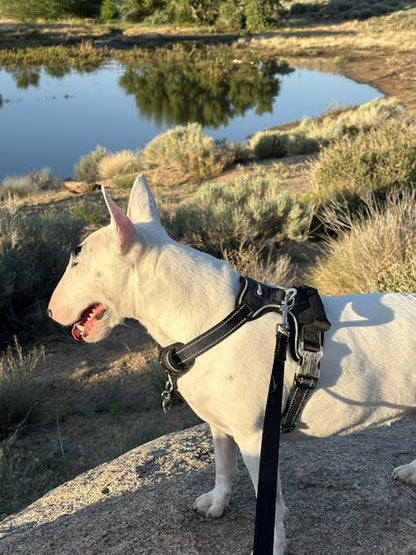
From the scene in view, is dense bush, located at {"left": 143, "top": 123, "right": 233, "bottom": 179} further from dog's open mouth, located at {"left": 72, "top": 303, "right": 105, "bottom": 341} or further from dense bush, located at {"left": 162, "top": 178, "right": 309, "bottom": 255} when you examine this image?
dog's open mouth, located at {"left": 72, "top": 303, "right": 105, "bottom": 341}

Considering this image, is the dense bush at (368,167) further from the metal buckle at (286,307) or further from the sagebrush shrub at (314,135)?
the metal buckle at (286,307)

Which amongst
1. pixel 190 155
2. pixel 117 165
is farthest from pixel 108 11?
pixel 190 155

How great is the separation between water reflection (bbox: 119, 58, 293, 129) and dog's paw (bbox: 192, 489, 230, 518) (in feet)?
93.8

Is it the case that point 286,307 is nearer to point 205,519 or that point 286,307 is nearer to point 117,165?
point 205,519

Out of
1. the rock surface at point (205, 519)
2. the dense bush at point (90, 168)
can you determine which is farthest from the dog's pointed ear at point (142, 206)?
the dense bush at point (90, 168)

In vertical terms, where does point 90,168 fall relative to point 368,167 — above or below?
below

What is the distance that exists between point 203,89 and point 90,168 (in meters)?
19.2

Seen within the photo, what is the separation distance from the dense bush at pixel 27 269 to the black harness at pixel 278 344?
22.4ft

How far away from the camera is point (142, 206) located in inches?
125

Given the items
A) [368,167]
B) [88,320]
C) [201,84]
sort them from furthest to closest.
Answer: [201,84]
[368,167]
[88,320]

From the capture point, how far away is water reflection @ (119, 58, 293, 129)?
3366 centimetres

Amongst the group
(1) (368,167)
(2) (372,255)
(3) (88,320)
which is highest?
(3) (88,320)

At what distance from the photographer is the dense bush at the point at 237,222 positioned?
11008 millimetres

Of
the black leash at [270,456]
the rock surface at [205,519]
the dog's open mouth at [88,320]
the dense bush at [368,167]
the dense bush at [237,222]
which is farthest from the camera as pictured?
the dense bush at [368,167]
